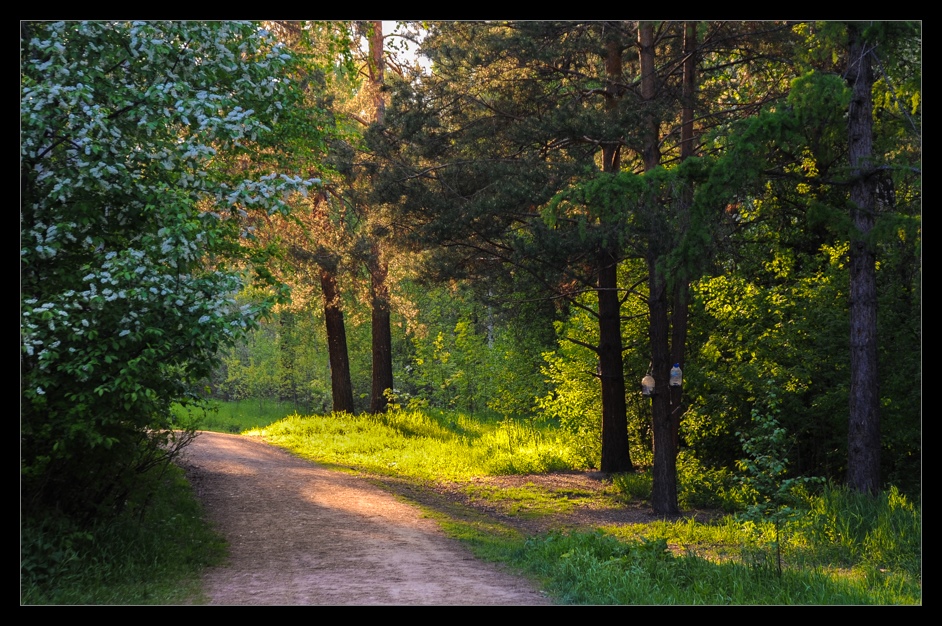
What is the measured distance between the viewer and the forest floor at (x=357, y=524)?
6.75 m

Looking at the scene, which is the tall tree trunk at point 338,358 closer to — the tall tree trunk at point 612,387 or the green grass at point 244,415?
the tall tree trunk at point 612,387

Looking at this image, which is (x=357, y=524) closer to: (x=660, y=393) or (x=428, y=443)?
(x=660, y=393)

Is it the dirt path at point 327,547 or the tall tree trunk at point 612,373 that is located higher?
the tall tree trunk at point 612,373

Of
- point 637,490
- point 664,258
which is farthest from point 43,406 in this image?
point 637,490

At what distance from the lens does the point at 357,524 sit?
978 centimetres

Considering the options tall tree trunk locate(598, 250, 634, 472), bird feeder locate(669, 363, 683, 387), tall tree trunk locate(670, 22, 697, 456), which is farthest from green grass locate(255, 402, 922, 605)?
bird feeder locate(669, 363, 683, 387)

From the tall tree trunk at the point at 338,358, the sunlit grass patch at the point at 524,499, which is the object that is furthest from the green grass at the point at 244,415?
the sunlit grass patch at the point at 524,499

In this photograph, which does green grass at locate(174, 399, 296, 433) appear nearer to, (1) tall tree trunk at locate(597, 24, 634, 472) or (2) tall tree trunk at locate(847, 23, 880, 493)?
(1) tall tree trunk at locate(597, 24, 634, 472)

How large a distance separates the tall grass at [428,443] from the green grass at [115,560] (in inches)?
281

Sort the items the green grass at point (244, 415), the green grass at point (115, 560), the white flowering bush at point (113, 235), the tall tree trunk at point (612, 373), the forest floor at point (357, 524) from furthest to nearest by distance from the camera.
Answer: the green grass at point (244, 415)
the tall tree trunk at point (612, 373)
the forest floor at point (357, 524)
the green grass at point (115, 560)
the white flowering bush at point (113, 235)

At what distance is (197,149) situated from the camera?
22.2 ft

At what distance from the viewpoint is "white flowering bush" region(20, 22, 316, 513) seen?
6.20 m

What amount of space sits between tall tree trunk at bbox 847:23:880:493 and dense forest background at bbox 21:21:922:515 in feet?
0.11
